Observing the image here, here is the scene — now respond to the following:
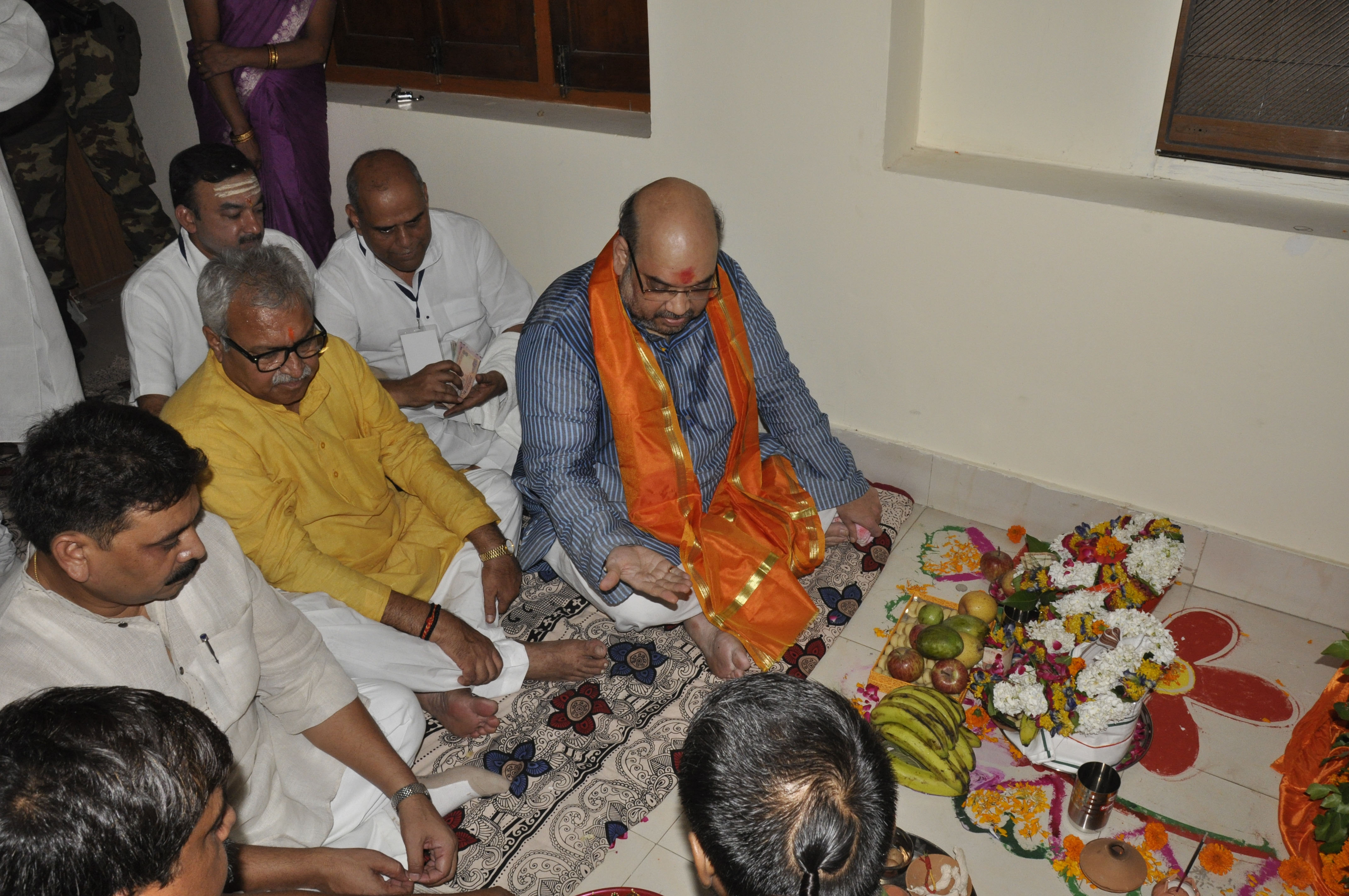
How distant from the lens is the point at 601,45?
14.1 ft

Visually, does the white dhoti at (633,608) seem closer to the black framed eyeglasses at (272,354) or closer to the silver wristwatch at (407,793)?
the silver wristwatch at (407,793)

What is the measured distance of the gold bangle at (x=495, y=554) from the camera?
318 centimetres

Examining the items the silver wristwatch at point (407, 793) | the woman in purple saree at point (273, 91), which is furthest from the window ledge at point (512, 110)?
the silver wristwatch at point (407, 793)

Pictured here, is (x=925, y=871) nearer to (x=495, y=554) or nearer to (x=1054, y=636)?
(x=1054, y=636)

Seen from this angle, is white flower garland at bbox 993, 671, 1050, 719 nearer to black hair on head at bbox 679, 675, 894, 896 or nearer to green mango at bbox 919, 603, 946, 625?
green mango at bbox 919, 603, 946, 625

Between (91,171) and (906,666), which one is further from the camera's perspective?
(91,171)

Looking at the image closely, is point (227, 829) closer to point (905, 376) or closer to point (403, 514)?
point (403, 514)

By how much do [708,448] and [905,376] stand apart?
952 mm

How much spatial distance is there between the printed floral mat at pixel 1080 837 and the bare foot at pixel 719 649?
0.74 meters

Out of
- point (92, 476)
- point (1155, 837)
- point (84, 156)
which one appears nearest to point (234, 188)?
point (92, 476)

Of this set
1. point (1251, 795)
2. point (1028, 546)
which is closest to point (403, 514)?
point (1028, 546)

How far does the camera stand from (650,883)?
102 inches

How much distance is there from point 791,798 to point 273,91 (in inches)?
163

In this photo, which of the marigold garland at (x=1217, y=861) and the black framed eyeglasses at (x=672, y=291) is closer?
the marigold garland at (x=1217, y=861)
